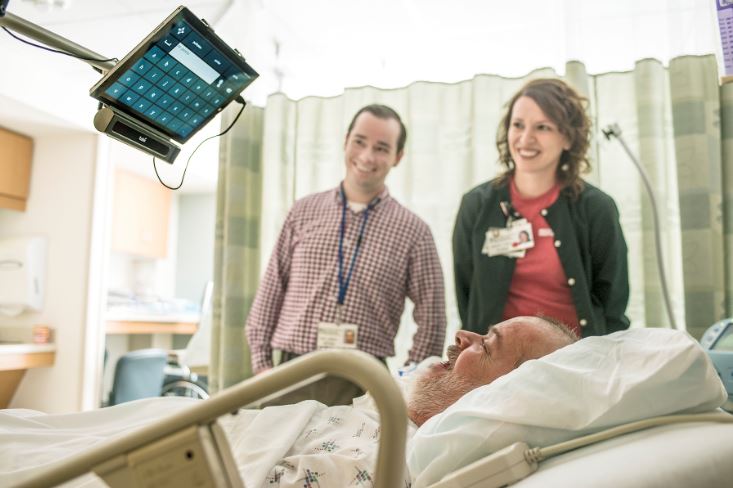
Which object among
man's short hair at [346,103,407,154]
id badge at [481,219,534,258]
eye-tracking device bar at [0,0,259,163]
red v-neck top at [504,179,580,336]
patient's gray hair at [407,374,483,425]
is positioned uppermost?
man's short hair at [346,103,407,154]

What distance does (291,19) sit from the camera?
9.50 feet

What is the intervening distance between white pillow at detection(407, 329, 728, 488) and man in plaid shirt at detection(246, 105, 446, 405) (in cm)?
130

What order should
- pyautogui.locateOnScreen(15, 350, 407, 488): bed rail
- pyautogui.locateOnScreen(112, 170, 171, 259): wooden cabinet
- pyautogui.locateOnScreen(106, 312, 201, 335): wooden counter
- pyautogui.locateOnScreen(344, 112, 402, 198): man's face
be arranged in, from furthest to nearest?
1. pyautogui.locateOnScreen(112, 170, 171, 259): wooden cabinet
2. pyautogui.locateOnScreen(106, 312, 201, 335): wooden counter
3. pyautogui.locateOnScreen(344, 112, 402, 198): man's face
4. pyautogui.locateOnScreen(15, 350, 407, 488): bed rail

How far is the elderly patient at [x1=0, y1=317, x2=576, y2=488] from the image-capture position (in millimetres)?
914

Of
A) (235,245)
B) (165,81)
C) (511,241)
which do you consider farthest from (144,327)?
(165,81)

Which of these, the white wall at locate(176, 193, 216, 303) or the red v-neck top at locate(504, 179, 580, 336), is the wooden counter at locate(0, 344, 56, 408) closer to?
the white wall at locate(176, 193, 216, 303)

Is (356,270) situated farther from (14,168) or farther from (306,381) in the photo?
(14,168)

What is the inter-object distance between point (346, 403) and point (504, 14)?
2.09 metres

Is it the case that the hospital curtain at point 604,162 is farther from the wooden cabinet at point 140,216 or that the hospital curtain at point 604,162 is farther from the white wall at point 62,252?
the wooden cabinet at point 140,216

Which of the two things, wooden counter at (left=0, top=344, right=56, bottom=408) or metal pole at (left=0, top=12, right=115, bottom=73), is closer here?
metal pole at (left=0, top=12, right=115, bottom=73)

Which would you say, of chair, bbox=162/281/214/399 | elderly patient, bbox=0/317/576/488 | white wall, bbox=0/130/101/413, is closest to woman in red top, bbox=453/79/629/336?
elderly patient, bbox=0/317/576/488

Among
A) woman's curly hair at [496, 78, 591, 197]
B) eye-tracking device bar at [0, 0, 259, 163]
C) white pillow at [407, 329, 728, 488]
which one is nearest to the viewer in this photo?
white pillow at [407, 329, 728, 488]

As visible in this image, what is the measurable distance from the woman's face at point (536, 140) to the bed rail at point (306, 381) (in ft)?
5.83

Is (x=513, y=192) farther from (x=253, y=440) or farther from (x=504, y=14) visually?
(x=253, y=440)
